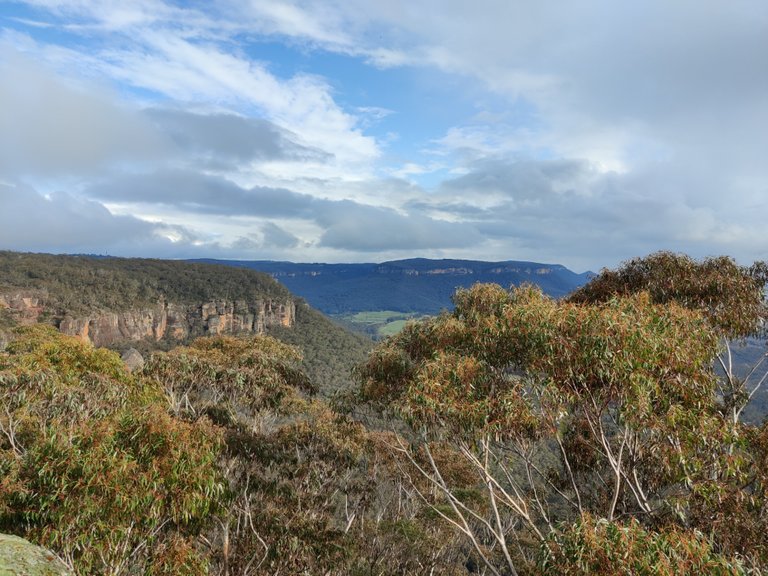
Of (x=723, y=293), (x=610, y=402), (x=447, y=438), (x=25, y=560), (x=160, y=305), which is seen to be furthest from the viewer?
(x=160, y=305)

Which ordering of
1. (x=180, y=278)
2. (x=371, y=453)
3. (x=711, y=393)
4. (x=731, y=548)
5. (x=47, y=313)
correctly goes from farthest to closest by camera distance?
1. (x=180, y=278)
2. (x=47, y=313)
3. (x=371, y=453)
4. (x=711, y=393)
5. (x=731, y=548)

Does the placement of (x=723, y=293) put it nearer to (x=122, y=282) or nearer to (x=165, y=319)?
(x=165, y=319)

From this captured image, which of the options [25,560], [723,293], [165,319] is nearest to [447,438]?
[25,560]

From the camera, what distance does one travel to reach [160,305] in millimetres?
99188

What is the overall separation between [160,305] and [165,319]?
3.31m

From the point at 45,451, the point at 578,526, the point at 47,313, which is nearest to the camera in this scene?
the point at 578,526

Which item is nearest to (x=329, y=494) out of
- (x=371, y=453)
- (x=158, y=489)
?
(x=371, y=453)

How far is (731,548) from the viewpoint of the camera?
703cm

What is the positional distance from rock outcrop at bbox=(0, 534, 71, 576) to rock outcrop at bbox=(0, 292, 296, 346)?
70084mm

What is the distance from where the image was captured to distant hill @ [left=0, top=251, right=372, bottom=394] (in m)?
76.0

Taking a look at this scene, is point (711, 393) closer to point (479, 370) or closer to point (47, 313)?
point (479, 370)

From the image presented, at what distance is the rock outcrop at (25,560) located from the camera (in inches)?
231

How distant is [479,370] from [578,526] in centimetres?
306

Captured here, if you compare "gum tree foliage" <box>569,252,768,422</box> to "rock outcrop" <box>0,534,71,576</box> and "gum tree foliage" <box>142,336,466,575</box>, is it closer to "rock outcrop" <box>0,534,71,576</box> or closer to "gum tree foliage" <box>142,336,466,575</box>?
"gum tree foliage" <box>142,336,466,575</box>
